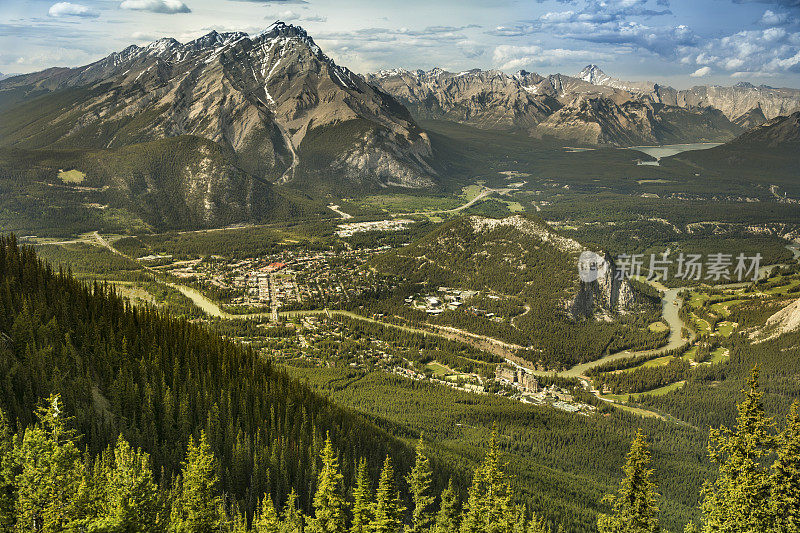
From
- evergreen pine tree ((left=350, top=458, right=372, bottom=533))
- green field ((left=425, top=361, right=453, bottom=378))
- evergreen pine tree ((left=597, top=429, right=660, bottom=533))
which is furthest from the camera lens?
green field ((left=425, top=361, right=453, bottom=378))

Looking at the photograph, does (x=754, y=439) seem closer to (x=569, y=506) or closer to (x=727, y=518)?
(x=727, y=518)

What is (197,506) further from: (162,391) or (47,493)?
(162,391)

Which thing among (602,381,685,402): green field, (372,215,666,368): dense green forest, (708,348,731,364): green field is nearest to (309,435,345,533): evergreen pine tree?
(602,381,685,402): green field

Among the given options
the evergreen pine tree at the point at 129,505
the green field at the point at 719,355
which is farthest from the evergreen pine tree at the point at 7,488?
the green field at the point at 719,355

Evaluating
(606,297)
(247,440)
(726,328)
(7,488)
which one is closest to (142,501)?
(7,488)

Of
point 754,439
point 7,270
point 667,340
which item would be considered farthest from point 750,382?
point 667,340

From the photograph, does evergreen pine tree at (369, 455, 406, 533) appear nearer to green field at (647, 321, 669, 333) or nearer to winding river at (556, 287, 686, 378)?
winding river at (556, 287, 686, 378)
